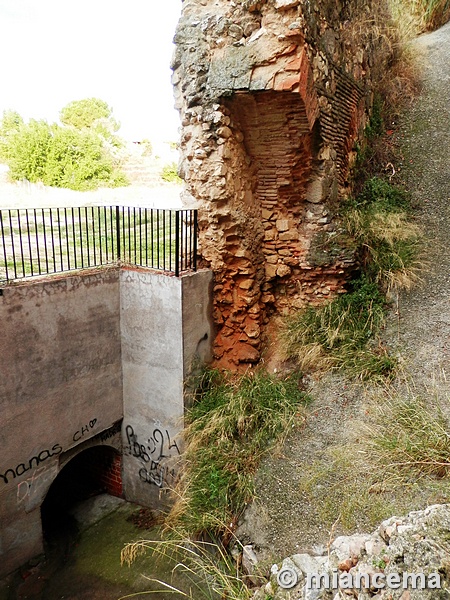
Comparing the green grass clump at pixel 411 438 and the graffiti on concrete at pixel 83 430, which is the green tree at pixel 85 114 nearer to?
the graffiti on concrete at pixel 83 430

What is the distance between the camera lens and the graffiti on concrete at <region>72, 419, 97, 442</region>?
5.50 m

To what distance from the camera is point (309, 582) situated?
246cm

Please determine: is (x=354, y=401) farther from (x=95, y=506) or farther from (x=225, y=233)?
(x=95, y=506)

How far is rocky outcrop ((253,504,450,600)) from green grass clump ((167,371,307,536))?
1.63 m

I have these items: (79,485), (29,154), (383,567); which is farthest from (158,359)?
(29,154)

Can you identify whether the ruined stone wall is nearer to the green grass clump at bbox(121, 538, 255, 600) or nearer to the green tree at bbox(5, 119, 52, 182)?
the green grass clump at bbox(121, 538, 255, 600)

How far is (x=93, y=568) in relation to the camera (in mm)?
5215

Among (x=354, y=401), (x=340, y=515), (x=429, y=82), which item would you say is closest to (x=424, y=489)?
(x=340, y=515)

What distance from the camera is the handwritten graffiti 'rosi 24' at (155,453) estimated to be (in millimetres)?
5926

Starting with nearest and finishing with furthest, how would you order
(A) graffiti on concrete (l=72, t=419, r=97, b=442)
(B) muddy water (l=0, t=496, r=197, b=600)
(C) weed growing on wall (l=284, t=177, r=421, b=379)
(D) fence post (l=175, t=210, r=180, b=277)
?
(B) muddy water (l=0, t=496, r=197, b=600)
(C) weed growing on wall (l=284, t=177, r=421, b=379)
(D) fence post (l=175, t=210, r=180, b=277)
(A) graffiti on concrete (l=72, t=419, r=97, b=442)

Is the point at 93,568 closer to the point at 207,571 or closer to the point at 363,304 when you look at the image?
the point at 207,571

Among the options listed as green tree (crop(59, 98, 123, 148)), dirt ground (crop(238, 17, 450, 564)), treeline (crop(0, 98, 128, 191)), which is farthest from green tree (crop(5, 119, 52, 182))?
dirt ground (crop(238, 17, 450, 564))

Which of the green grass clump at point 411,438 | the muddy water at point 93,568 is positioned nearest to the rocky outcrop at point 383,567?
the green grass clump at point 411,438

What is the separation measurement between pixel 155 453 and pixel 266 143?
4.76m
